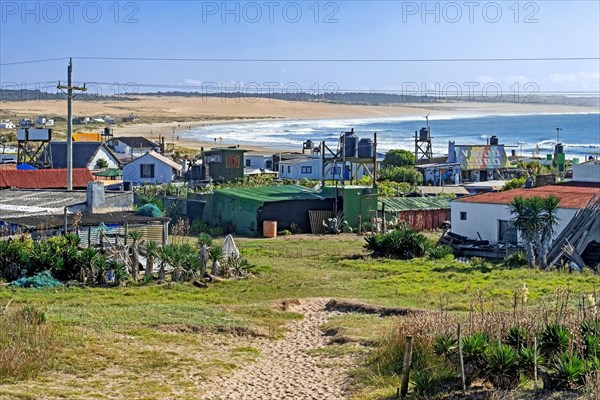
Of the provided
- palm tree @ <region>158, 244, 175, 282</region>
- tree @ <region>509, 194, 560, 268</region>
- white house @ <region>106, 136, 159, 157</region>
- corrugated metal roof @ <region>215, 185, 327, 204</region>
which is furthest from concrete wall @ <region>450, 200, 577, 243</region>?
white house @ <region>106, 136, 159, 157</region>

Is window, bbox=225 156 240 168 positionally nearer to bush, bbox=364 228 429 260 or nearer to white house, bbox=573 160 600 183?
white house, bbox=573 160 600 183

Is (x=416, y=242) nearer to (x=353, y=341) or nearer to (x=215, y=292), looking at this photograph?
(x=215, y=292)

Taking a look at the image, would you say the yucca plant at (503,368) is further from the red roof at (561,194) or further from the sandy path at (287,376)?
the red roof at (561,194)

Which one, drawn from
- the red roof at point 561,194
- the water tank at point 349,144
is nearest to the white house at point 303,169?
the water tank at point 349,144

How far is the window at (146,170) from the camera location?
58656mm

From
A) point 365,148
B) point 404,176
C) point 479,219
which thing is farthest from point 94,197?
point 404,176

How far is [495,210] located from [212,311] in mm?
16215

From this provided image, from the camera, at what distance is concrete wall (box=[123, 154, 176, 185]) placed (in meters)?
58.5

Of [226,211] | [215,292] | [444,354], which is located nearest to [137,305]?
[215,292]

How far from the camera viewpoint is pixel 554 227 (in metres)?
33.4

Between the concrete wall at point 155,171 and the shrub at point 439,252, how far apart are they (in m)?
27.9

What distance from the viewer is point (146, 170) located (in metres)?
58.9

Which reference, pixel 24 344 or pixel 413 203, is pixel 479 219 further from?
pixel 24 344

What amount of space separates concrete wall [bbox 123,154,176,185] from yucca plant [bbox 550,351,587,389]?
151ft
